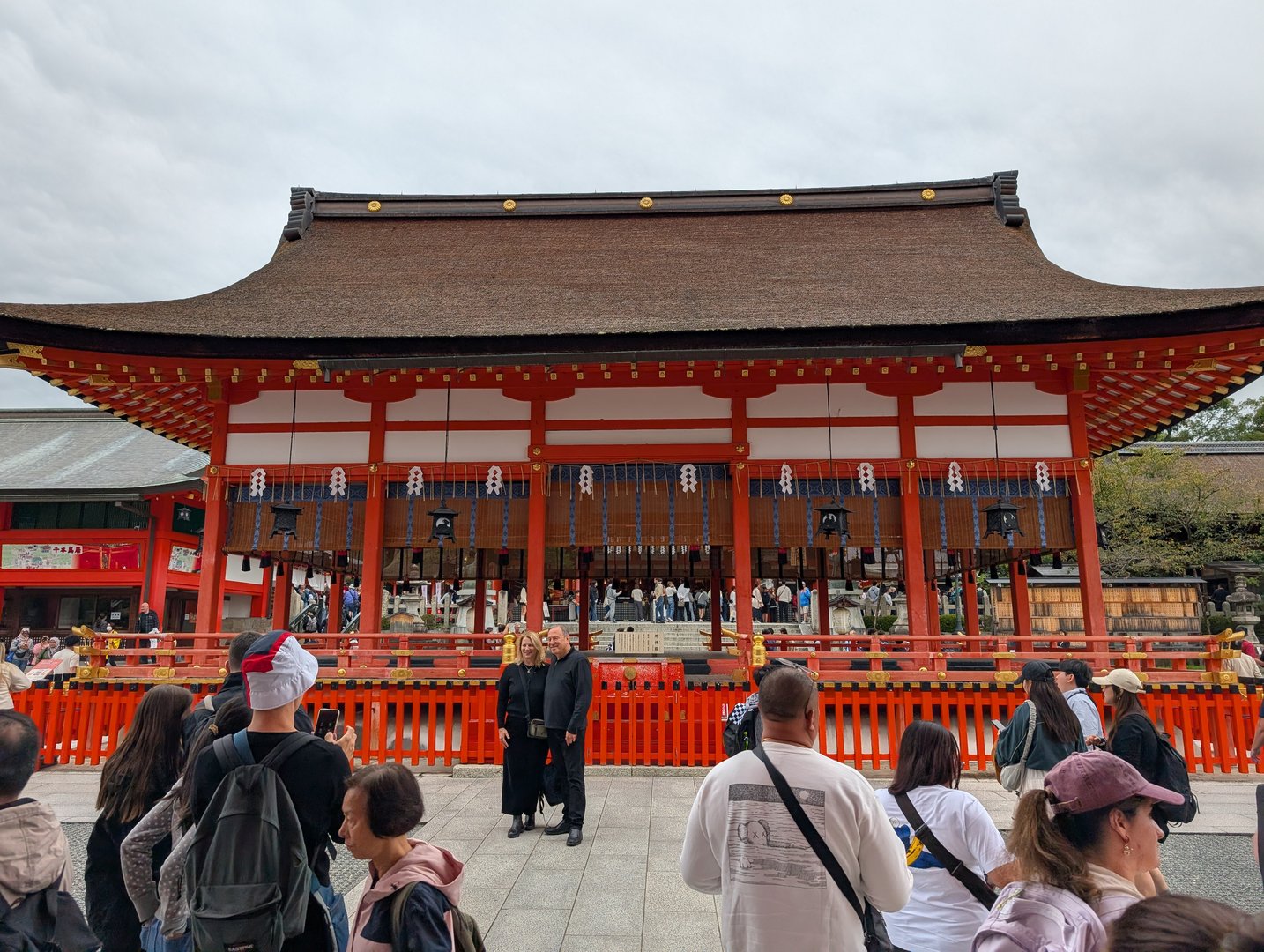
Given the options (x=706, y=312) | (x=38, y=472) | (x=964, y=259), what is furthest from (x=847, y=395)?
(x=38, y=472)

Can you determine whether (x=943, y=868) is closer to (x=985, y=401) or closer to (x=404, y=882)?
(x=404, y=882)

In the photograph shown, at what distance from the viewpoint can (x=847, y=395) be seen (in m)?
10.3

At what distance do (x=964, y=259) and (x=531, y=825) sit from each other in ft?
35.2

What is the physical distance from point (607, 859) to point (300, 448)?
7645mm

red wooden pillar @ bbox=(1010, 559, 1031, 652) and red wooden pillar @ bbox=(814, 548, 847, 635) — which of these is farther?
red wooden pillar @ bbox=(814, 548, 847, 635)

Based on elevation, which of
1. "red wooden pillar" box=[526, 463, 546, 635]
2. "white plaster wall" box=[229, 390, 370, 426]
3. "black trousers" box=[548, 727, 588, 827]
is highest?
"white plaster wall" box=[229, 390, 370, 426]

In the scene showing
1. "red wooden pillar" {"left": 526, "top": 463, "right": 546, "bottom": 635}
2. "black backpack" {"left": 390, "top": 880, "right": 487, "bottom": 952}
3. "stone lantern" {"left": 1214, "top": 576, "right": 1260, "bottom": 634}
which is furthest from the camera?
"stone lantern" {"left": 1214, "top": 576, "right": 1260, "bottom": 634}

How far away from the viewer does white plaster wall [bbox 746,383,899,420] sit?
405 inches

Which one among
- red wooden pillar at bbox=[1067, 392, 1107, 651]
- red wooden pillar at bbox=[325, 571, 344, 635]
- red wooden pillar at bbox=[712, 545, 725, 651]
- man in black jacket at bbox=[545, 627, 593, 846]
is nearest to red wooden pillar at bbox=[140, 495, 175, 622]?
red wooden pillar at bbox=[325, 571, 344, 635]

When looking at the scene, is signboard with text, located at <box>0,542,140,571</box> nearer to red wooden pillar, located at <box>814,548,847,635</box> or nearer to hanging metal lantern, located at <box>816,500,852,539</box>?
red wooden pillar, located at <box>814,548,847,635</box>

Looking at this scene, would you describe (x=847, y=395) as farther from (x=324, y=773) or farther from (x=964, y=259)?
(x=324, y=773)

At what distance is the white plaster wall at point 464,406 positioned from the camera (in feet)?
34.4

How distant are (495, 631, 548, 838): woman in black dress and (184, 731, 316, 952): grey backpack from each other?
343 cm

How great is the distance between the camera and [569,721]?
5.57 meters
